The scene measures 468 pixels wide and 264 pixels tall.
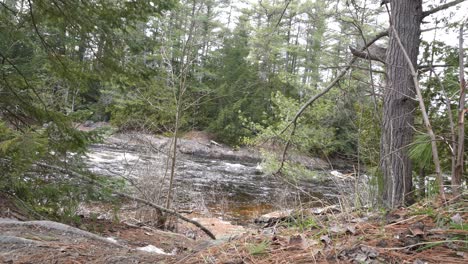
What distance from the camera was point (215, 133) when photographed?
1088 inches

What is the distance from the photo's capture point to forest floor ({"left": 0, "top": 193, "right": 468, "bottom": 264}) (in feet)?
5.17

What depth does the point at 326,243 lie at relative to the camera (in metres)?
1.78

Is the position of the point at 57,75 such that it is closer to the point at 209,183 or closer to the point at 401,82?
the point at 401,82

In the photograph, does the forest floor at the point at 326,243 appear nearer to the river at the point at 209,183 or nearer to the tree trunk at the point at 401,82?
the tree trunk at the point at 401,82

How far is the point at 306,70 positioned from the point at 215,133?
13277mm

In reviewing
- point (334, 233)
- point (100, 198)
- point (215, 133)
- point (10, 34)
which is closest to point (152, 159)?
point (100, 198)

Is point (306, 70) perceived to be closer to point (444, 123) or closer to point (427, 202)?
point (444, 123)

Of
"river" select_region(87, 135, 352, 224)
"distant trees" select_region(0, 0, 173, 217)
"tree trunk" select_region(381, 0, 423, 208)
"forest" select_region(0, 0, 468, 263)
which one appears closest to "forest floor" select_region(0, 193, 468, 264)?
"forest" select_region(0, 0, 468, 263)

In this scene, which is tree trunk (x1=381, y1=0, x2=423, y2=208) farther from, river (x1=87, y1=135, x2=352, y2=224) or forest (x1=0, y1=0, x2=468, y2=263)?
river (x1=87, y1=135, x2=352, y2=224)

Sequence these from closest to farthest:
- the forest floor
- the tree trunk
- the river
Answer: the forest floor
the tree trunk
the river

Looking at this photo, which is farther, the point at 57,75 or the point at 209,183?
the point at 209,183

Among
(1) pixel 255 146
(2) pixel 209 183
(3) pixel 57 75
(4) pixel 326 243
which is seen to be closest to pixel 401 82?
(1) pixel 255 146

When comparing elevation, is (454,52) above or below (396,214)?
above

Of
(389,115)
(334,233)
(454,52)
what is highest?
(454,52)
